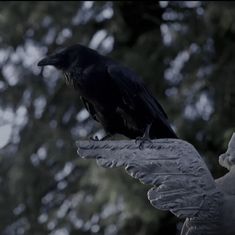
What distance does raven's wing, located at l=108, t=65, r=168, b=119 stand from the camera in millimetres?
2445

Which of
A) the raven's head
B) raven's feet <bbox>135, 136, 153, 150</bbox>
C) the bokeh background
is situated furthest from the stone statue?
the bokeh background

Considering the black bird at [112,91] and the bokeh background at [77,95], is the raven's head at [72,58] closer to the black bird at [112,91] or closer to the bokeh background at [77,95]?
the black bird at [112,91]

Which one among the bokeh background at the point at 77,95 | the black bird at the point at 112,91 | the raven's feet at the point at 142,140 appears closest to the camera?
the raven's feet at the point at 142,140

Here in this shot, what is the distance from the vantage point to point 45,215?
5.96 meters

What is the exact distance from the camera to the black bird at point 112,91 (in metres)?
2.43

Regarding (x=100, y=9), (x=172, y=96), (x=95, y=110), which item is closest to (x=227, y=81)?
(x=172, y=96)

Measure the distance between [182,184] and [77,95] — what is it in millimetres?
3874

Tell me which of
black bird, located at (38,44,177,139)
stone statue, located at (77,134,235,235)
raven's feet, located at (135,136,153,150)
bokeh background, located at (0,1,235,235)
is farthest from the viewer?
bokeh background, located at (0,1,235,235)

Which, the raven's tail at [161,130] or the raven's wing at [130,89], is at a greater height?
the raven's wing at [130,89]

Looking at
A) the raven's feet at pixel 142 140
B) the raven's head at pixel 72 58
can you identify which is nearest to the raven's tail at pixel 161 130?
the raven's feet at pixel 142 140

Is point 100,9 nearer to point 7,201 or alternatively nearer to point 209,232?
point 7,201

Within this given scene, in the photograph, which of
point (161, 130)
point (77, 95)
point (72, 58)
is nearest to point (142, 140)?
point (161, 130)

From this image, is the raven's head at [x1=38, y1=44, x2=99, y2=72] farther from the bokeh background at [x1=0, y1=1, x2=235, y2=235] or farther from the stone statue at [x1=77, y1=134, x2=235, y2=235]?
the bokeh background at [x1=0, y1=1, x2=235, y2=235]

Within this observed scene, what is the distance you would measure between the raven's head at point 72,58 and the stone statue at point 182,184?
0.35 m
